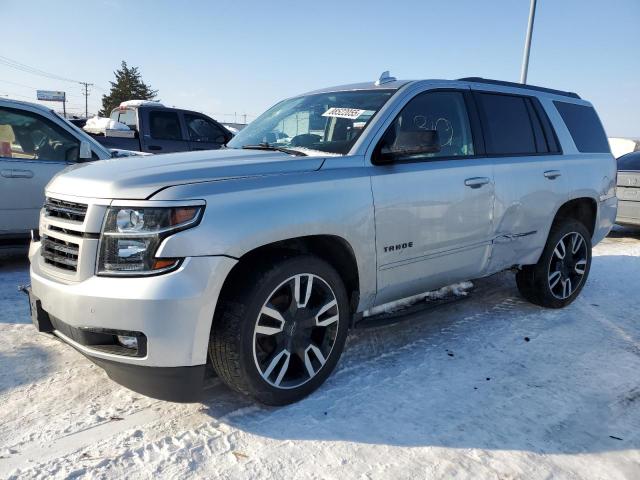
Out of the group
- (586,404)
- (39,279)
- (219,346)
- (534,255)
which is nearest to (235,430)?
(219,346)

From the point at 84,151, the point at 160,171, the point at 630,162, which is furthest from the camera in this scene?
the point at 630,162

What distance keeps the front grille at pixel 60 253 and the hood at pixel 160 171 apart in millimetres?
266

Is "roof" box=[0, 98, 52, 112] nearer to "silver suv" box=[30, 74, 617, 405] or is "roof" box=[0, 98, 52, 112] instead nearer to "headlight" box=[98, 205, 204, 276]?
"silver suv" box=[30, 74, 617, 405]

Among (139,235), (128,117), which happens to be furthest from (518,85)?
(128,117)

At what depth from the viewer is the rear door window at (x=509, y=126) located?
13.3ft

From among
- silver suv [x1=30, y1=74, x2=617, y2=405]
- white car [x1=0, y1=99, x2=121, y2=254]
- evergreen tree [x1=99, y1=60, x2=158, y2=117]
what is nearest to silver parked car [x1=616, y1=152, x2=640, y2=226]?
silver suv [x1=30, y1=74, x2=617, y2=405]

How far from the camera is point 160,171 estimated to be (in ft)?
8.62

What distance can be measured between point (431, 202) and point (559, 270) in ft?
6.67

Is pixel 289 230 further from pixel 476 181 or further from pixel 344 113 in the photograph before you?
pixel 476 181

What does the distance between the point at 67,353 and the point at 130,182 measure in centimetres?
166

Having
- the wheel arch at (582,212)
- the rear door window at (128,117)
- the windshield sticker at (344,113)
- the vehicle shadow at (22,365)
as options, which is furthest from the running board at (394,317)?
the rear door window at (128,117)

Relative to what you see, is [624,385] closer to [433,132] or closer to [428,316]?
[428,316]

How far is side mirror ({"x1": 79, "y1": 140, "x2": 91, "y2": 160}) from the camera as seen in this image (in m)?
5.66

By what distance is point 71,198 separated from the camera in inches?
104
